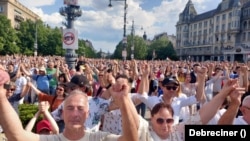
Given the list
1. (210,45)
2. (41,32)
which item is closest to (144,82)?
(41,32)

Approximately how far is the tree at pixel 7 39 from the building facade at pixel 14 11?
63.2 ft

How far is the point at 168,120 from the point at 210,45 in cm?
9983

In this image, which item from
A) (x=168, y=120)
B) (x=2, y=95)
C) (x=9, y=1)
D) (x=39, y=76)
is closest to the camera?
(x=2, y=95)

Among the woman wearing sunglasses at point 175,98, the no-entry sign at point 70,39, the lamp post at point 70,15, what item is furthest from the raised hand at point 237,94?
the lamp post at point 70,15

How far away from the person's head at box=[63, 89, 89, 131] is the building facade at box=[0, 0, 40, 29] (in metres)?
79.7

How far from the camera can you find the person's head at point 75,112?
2.68m

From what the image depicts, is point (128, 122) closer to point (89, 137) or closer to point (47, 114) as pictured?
point (89, 137)

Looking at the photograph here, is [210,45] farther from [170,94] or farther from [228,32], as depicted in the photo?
[170,94]

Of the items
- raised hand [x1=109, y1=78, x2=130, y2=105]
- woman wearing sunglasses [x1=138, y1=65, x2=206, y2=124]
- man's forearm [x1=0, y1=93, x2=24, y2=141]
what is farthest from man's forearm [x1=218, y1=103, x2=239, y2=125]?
man's forearm [x1=0, y1=93, x2=24, y2=141]

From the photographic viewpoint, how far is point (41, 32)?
7194cm

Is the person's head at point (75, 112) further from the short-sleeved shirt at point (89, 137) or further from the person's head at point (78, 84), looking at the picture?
the person's head at point (78, 84)

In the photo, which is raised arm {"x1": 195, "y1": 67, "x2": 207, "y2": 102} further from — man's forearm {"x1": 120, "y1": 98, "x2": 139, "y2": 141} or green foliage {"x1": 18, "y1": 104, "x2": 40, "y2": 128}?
green foliage {"x1": 18, "y1": 104, "x2": 40, "y2": 128}

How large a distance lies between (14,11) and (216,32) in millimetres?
55369

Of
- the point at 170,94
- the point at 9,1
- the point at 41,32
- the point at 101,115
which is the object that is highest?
the point at 9,1
